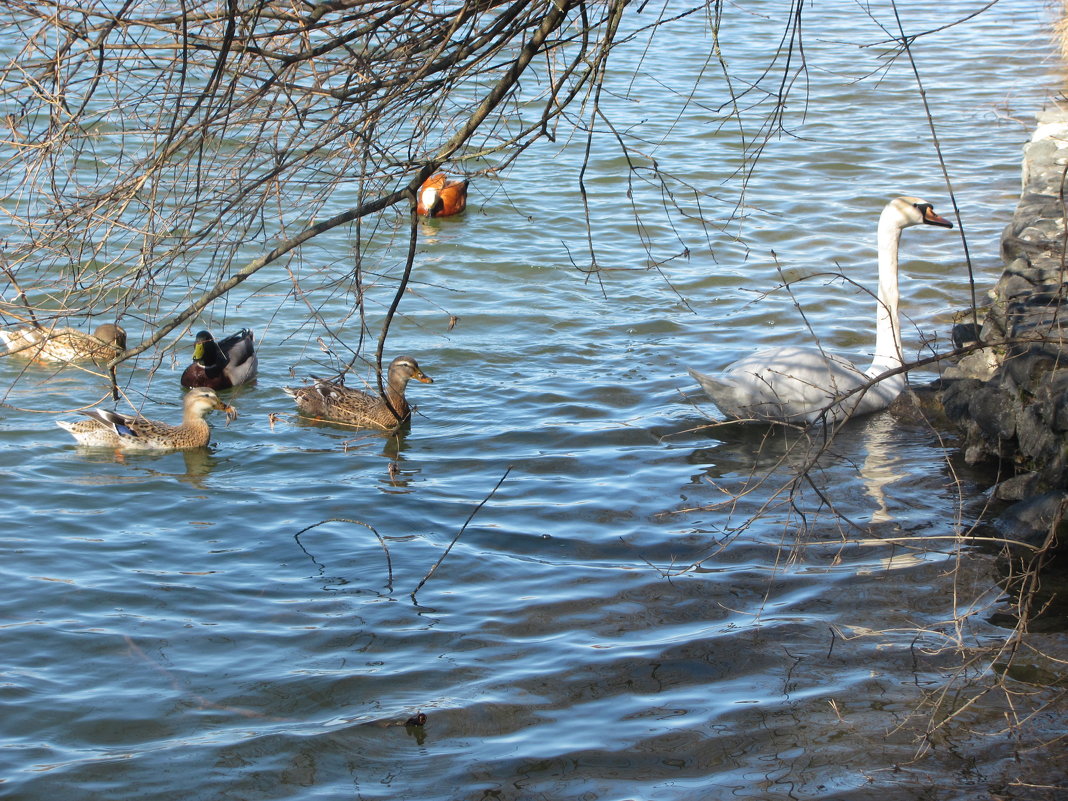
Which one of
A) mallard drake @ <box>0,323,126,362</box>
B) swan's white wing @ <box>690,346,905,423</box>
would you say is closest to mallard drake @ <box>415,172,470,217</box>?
mallard drake @ <box>0,323,126,362</box>

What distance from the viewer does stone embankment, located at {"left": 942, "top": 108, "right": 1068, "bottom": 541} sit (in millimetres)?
6527

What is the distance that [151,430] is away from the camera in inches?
365

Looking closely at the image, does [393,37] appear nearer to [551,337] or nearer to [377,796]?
[377,796]

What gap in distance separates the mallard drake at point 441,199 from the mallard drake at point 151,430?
556cm

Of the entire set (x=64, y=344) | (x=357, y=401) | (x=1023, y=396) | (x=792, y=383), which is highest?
(x=64, y=344)

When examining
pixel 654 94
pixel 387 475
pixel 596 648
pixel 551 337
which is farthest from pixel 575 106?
pixel 596 648

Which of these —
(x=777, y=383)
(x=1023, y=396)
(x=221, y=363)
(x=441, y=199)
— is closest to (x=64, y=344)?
(x=221, y=363)

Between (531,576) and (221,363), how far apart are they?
16.0 ft

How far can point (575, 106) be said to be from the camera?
16375 millimetres

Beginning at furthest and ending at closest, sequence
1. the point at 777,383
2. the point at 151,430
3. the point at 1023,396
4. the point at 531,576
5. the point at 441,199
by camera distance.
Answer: the point at 441,199, the point at 151,430, the point at 777,383, the point at 1023,396, the point at 531,576

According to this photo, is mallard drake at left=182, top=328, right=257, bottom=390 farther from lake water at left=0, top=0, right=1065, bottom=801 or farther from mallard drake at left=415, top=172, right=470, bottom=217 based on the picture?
mallard drake at left=415, top=172, right=470, bottom=217

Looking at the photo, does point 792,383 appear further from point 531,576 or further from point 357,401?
point 357,401

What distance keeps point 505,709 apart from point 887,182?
11.7 meters

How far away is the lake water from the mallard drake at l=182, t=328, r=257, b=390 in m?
0.18
